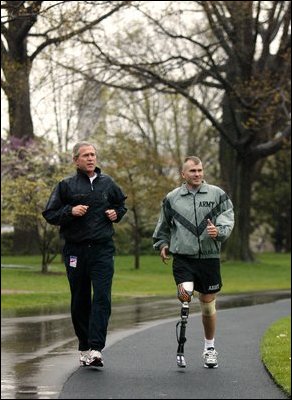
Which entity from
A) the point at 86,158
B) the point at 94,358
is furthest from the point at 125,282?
the point at 86,158

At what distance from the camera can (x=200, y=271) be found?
17.9ft

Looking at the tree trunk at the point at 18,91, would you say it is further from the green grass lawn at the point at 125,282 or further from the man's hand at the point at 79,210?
the man's hand at the point at 79,210

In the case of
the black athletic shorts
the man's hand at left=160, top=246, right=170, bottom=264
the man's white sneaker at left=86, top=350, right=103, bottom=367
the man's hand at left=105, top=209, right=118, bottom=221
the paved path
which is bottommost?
the paved path

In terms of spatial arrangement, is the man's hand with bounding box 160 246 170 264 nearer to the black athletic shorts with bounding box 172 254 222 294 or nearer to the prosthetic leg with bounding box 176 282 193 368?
the black athletic shorts with bounding box 172 254 222 294

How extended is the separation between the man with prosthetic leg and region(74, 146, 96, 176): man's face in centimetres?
48

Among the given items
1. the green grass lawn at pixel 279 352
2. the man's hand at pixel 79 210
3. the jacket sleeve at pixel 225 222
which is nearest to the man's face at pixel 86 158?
the man's hand at pixel 79 210

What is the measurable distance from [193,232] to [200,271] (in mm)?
349

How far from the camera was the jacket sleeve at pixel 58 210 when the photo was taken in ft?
18.7

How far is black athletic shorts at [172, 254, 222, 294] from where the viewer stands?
213 inches

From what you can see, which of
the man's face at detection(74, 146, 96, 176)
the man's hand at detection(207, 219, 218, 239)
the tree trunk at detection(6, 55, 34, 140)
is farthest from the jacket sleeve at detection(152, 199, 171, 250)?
the tree trunk at detection(6, 55, 34, 140)

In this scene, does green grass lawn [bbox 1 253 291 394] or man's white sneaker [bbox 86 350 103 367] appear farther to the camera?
green grass lawn [bbox 1 253 291 394]

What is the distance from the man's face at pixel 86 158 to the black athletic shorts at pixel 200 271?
0.66 m

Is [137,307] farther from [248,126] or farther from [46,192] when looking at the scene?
[248,126]

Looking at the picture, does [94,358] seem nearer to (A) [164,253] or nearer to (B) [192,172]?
(A) [164,253]
